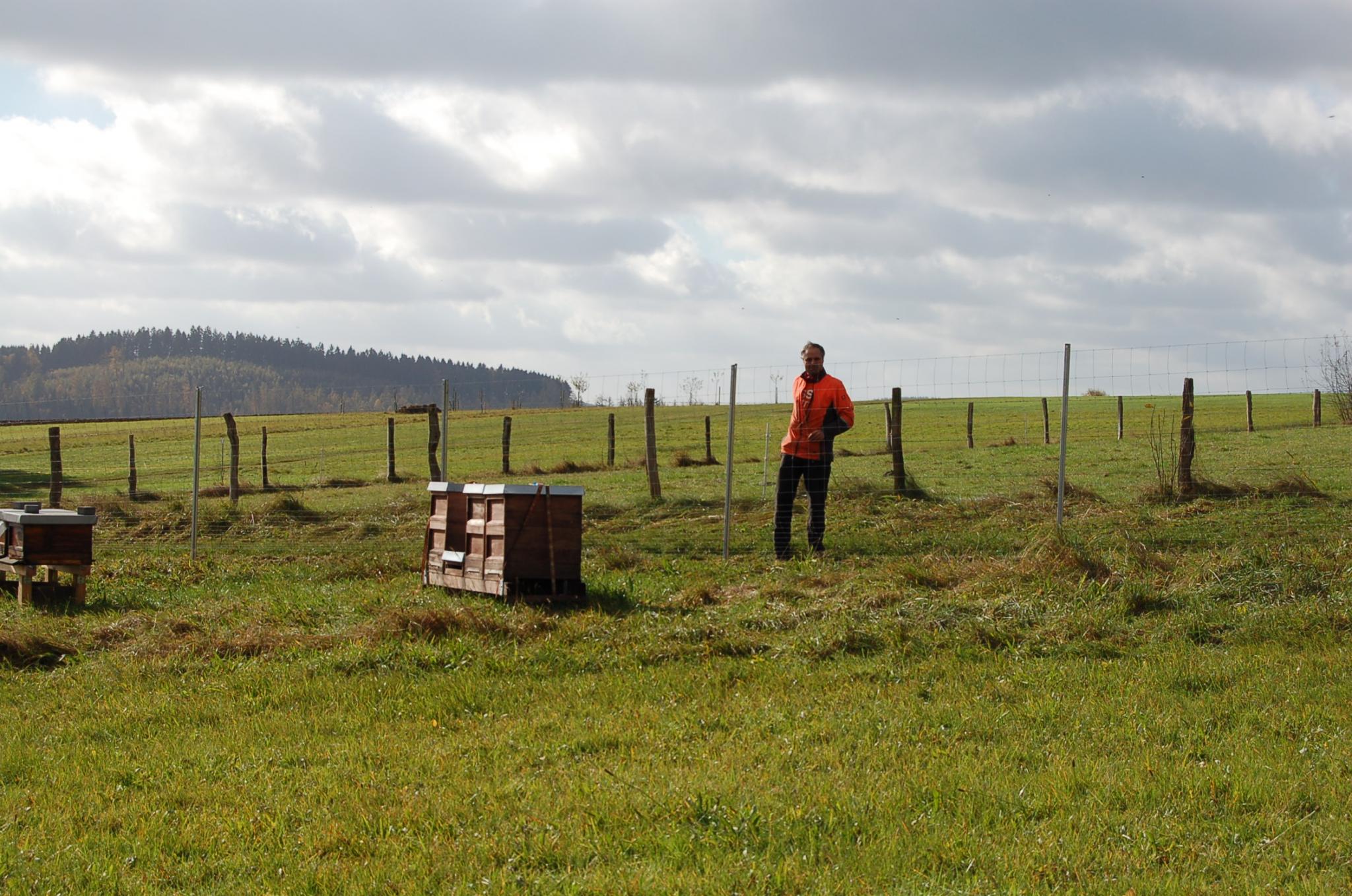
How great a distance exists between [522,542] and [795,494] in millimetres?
3594

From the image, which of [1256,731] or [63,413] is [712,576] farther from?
[63,413]

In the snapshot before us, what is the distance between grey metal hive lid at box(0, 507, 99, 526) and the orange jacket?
23.2ft

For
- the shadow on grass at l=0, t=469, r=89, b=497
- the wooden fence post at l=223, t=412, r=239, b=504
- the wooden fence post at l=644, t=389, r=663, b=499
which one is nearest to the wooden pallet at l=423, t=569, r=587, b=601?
the wooden fence post at l=644, t=389, r=663, b=499

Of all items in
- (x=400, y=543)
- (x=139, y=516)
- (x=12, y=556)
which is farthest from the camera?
(x=139, y=516)

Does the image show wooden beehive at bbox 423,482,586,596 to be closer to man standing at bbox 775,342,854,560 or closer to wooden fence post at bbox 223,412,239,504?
man standing at bbox 775,342,854,560

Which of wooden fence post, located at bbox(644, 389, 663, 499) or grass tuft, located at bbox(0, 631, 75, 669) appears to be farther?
wooden fence post, located at bbox(644, 389, 663, 499)

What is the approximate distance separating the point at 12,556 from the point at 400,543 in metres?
5.35

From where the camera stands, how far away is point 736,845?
15.3 ft

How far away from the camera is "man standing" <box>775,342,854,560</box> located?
12641 mm

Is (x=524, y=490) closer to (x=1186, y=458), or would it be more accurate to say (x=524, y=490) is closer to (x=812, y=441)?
(x=812, y=441)

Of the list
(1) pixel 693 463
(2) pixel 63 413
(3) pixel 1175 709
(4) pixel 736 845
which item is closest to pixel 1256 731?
(3) pixel 1175 709

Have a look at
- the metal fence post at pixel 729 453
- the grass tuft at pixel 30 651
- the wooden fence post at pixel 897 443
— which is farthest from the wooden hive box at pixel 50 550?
the wooden fence post at pixel 897 443

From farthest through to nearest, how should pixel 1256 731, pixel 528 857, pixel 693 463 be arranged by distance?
pixel 693 463 → pixel 1256 731 → pixel 528 857

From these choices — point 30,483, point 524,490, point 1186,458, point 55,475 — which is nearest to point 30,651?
point 524,490
